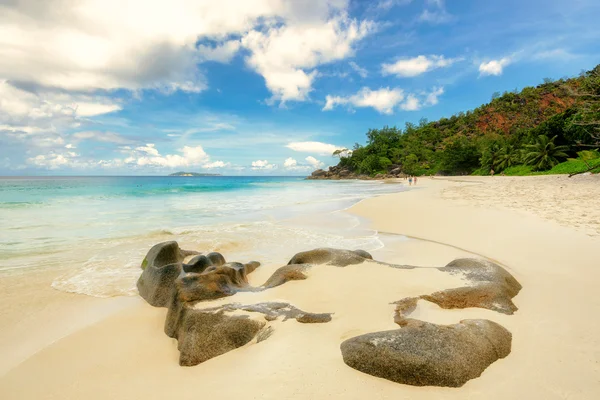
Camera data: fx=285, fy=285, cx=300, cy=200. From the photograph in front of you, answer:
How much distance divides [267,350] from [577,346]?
3.54 metres

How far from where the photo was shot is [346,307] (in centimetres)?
396

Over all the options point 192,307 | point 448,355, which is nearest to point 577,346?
point 448,355

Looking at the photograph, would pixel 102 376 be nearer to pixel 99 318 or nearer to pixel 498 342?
Result: pixel 99 318

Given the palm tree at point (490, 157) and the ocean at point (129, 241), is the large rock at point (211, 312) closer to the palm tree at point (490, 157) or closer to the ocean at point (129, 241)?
the ocean at point (129, 241)

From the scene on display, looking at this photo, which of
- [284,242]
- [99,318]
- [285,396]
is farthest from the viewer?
[284,242]

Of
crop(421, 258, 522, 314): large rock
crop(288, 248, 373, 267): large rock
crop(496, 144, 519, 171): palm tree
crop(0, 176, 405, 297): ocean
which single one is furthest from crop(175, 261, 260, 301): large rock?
crop(496, 144, 519, 171): palm tree

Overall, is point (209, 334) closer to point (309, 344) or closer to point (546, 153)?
point (309, 344)

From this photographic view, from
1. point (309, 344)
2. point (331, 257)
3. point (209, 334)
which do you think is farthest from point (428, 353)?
point (331, 257)

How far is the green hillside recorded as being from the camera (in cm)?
4241

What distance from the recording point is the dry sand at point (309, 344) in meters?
2.73

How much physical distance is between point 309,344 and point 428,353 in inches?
49.7

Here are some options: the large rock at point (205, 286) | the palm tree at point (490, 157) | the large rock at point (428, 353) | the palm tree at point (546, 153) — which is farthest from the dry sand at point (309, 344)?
the palm tree at point (490, 157)

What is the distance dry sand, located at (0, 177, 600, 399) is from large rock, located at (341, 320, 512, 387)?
0.08 meters

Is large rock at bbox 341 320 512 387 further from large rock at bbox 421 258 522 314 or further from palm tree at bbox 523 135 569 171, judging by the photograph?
palm tree at bbox 523 135 569 171
